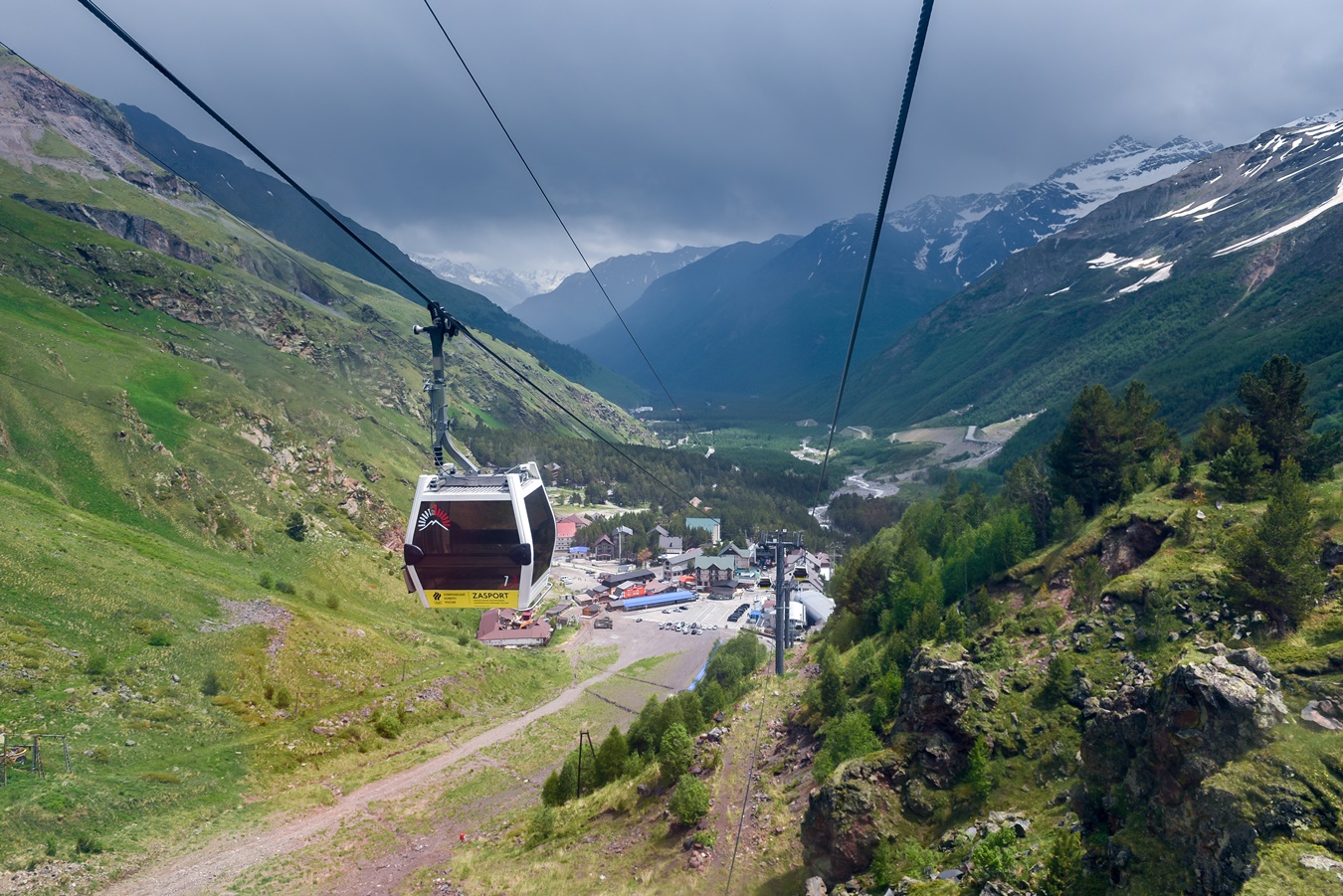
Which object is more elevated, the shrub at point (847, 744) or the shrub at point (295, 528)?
the shrub at point (295, 528)

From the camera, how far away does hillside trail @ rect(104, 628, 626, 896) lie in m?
28.7

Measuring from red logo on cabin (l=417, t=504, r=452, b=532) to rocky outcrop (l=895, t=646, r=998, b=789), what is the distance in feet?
67.1

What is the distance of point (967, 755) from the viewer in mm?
25359

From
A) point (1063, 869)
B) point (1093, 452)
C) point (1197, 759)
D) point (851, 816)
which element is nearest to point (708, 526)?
point (1093, 452)

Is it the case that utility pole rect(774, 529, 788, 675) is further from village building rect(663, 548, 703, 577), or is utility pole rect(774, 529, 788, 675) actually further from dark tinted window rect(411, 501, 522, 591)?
village building rect(663, 548, 703, 577)

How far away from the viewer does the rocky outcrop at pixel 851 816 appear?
24641 mm

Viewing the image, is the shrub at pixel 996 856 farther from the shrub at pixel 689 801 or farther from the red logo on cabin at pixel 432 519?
the red logo on cabin at pixel 432 519

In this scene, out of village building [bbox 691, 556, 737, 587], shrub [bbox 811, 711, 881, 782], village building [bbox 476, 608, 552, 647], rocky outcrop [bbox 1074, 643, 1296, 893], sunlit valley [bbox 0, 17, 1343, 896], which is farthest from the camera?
village building [bbox 691, 556, 737, 587]

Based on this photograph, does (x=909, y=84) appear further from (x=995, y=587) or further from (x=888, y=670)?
(x=995, y=587)

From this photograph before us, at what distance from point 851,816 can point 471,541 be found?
59.1 ft

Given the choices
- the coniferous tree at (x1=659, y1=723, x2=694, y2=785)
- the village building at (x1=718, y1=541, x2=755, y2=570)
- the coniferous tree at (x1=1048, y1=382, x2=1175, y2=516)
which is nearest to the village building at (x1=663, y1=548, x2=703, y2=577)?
the village building at (x1=718, y1=541, x2=755, y2=570)

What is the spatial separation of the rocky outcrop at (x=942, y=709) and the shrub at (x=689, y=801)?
1036cm

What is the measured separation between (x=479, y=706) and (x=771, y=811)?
1342 inches

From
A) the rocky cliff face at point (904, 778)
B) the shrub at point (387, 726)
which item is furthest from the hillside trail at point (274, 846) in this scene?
the rocky cliff face at point (904, 778)
